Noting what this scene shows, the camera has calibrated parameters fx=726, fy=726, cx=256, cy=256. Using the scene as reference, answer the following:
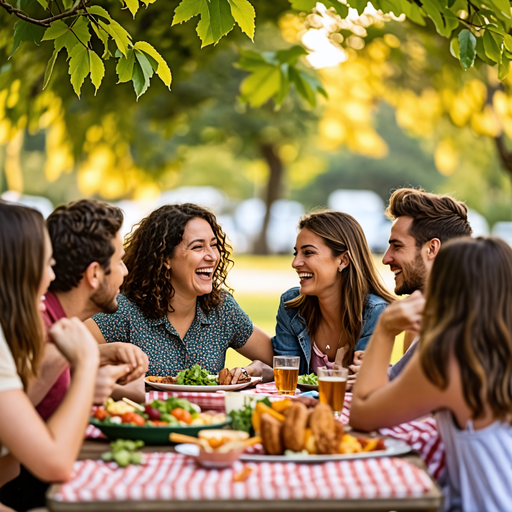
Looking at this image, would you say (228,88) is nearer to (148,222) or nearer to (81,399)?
(148,222)

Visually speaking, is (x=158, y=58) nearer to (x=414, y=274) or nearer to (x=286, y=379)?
(x=286, y=379)

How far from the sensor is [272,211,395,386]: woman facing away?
172 inches

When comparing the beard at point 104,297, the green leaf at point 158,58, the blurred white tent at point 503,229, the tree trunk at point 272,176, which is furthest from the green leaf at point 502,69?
the blurred white tent at point 503,229

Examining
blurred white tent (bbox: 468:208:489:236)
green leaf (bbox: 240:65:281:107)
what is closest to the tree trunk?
blurred white tent (bbox: 468:208:489:236)

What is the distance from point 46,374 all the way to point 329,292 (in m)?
2.20

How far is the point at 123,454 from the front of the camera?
2.18 meters

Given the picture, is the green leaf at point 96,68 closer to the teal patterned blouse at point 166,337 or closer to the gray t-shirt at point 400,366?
the teal patterned blouse at point 166,337

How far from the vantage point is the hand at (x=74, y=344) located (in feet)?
7.66

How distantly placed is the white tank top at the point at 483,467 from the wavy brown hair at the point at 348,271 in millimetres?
2038

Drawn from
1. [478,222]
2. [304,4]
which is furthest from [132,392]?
[478,222]

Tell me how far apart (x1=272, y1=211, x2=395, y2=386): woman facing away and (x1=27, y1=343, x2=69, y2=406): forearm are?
2.00m

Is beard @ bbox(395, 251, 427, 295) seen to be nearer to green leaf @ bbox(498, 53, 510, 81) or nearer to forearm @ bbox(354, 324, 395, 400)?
green leaf @ bbox(498, 53, 510, 81)

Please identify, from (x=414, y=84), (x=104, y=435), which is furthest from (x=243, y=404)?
(x=414, y=84)

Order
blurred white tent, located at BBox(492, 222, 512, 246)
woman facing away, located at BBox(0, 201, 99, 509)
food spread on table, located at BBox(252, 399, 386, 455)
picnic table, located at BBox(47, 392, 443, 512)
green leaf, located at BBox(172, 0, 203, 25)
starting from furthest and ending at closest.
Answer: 1. blurred white tent, located at BBox(492, 222, 512, 246)
2. green leaf, located at BBox(172, 0, 203, 25)
3. food spread on table, located at BBox(252, 399, 386, 455)
4. woman facing away, located at BBox(0, 201, 99, 509)
5. picnic table, located at BBox(47, 392, 443, 512)
